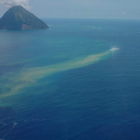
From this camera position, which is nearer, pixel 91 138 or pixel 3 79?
pixel 91 138

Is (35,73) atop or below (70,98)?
atop

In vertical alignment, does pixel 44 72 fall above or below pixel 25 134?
above

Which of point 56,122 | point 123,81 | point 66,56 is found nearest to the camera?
point 56,122

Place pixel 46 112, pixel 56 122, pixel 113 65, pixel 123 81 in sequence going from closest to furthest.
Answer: pixel 56 122 < pixel 46 112 < pixel 123 81 < pixel 113 65

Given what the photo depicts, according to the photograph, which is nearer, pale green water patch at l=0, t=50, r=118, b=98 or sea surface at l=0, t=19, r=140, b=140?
sea surface at l=0, t=19, r=140, b=140

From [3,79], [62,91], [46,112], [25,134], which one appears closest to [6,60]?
[3,79]

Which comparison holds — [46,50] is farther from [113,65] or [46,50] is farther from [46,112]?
[46,112]

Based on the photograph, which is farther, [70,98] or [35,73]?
[35,73]

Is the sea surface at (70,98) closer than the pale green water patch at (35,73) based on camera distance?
Yes

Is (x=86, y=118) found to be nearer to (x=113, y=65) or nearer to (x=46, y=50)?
(x=113, y=65)

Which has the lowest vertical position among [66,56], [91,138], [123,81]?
[91,138]
